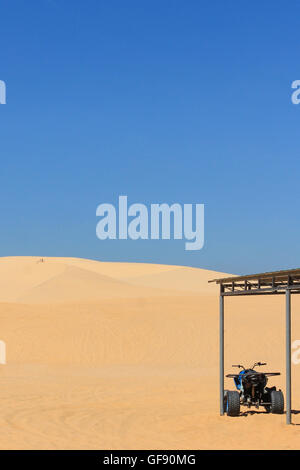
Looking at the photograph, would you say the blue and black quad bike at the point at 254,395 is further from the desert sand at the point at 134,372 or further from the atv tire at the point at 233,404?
the desert sand at the point at 134,372

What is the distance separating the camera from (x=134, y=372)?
1118 inches

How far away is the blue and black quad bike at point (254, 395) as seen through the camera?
53.2 ft

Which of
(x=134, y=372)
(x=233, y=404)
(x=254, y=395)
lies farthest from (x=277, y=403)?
(x=134, y=372)

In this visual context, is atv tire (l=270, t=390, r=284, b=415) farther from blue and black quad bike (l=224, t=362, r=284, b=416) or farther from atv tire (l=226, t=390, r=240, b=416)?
atv tire (l=226, t=390, r=240, b=416)

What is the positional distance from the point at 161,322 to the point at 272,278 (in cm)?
2436

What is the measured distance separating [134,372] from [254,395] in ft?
40.2

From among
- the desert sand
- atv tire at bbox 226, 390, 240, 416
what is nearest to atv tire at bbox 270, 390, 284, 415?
the desert sand

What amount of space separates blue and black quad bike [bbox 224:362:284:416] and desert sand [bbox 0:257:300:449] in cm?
26

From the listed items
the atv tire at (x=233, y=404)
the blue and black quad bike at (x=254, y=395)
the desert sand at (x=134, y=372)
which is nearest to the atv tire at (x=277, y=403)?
the blue and black quad bike at (x=254, y=395)

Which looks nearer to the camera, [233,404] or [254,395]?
[233,404]

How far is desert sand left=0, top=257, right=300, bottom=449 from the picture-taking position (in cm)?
1406

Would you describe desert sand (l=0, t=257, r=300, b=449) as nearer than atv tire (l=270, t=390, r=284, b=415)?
Yes

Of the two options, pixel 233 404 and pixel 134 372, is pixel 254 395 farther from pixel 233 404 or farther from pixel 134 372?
pixel 134 372
